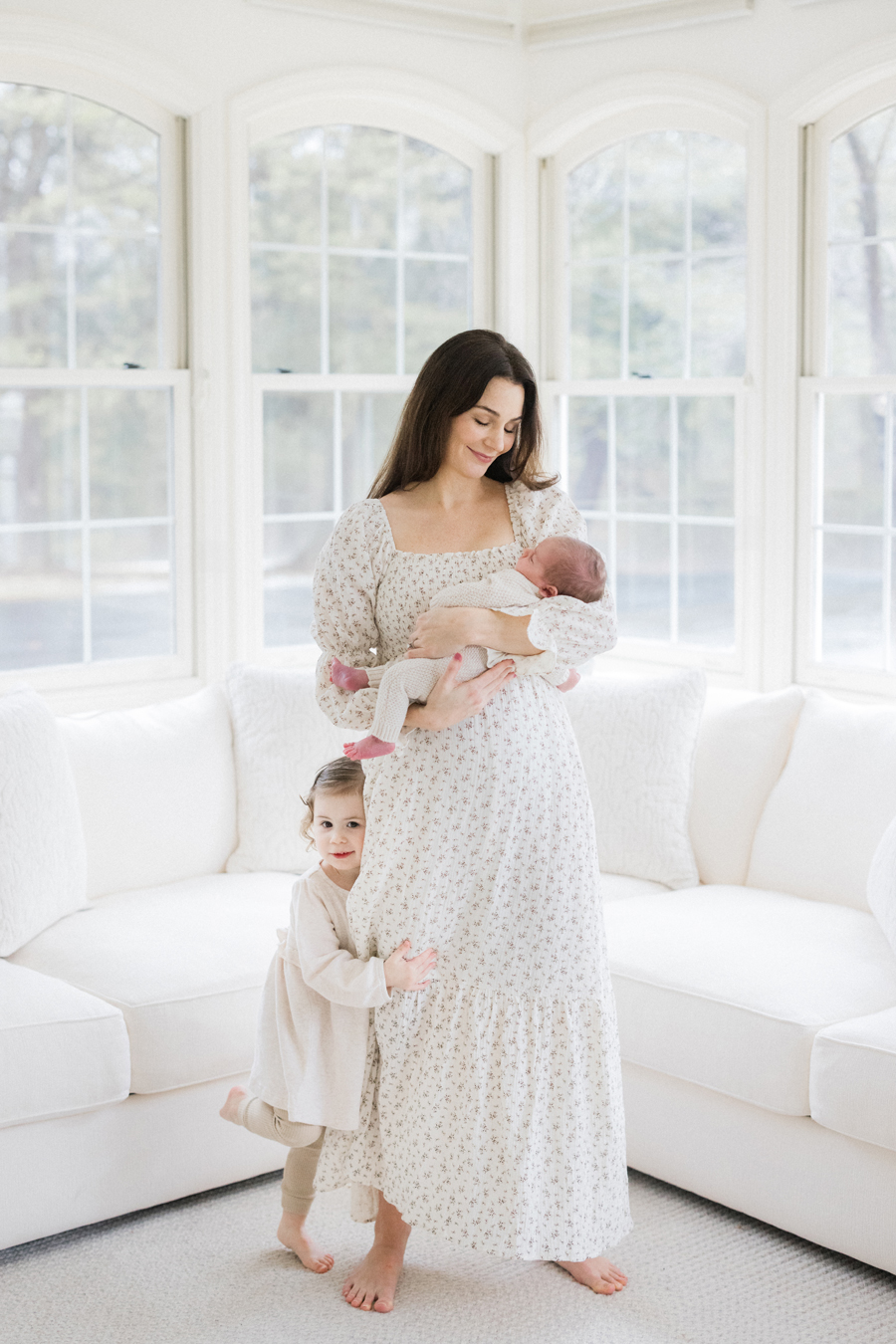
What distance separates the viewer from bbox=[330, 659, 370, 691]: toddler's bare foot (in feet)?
8.01

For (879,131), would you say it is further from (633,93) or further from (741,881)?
(741,881)

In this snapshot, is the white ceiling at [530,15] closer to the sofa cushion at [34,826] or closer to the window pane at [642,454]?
the window pane at [642,454]

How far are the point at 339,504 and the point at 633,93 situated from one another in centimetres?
148

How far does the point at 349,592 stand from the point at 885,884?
1.32 metres

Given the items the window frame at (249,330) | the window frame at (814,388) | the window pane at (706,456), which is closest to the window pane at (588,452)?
the window pane at (706,456)

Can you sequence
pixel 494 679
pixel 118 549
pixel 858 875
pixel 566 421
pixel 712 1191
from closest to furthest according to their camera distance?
pixel 494 679 < pixel 712 1191 < pixel 858 875 < pixel 118 549 < pixel 566 421

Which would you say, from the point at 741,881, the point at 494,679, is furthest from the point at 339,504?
the point at 494,679

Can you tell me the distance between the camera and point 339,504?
4383mm

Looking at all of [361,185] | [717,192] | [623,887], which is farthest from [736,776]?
[361,185]

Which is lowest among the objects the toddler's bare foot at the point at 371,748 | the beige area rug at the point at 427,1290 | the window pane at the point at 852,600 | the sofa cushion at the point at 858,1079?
the beige area rug at the point at 427,1290

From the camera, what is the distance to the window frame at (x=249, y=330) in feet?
13.4

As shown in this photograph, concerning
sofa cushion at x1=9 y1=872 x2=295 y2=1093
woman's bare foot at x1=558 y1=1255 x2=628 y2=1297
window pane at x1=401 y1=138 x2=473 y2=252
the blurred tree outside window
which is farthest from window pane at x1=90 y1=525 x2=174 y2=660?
woman's bare foot at x1=558 y1=1255 x2=628 y2=1297

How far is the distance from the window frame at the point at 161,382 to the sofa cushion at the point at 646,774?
4.03ft

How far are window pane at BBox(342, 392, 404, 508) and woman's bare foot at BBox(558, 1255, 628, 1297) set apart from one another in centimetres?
242
